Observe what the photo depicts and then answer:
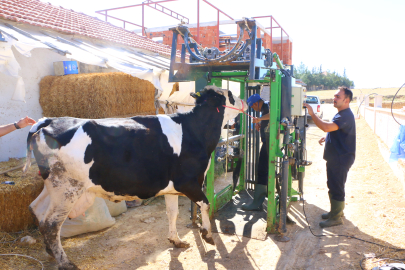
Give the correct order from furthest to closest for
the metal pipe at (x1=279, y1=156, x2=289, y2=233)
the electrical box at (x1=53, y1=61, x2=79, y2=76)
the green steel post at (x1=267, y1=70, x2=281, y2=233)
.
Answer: the electrical box at (x1=53, y1=61, x2=79, y2=76) → the metal pipe at (x1=279, y1=156, x2=289, y2=233) → the green steel post at (x1=267, y1=70, x2=281, y2=233)

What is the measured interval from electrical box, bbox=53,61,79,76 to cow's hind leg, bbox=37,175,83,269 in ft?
12.0

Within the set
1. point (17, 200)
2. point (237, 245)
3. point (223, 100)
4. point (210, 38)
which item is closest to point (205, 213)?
point (237, 245)

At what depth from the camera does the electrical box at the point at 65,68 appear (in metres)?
6.30

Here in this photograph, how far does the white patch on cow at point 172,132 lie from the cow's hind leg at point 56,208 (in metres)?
1.10

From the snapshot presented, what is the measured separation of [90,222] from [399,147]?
6.42 metres

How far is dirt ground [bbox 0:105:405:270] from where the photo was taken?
141 inches

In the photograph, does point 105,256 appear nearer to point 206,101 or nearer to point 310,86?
point 206,101

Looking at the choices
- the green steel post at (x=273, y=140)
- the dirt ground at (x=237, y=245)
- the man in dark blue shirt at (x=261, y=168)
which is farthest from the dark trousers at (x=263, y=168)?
the green steel post at (x=273, y=140)

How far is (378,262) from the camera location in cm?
347

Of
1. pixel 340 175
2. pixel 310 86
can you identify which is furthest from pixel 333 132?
pixel 310 86

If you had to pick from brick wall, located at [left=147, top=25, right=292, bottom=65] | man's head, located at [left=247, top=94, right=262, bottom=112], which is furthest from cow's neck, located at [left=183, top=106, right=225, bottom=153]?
brick wall, located at [left=147, top=25, right=292, bottom=65]

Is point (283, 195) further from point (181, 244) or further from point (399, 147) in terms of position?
point (399, 147)

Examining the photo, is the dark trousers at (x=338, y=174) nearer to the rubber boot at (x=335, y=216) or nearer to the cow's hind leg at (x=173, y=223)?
the rubber boot at (x=335, y=216)

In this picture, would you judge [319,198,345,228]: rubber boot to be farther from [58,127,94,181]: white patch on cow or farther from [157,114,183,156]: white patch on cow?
[58,127,94,181]: white patch on cow
